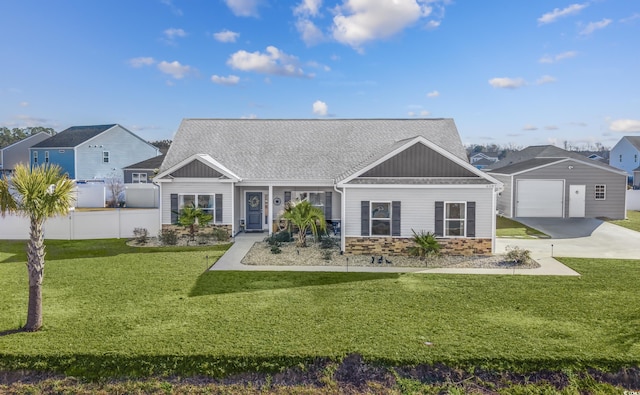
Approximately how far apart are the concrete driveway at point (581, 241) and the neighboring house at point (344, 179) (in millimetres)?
2985

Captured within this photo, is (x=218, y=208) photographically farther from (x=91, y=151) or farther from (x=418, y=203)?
(x=91, y=151)

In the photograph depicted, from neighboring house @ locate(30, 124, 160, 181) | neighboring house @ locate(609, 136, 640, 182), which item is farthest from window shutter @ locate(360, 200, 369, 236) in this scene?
neighboring house @ locate(609, 136, 640, 182)

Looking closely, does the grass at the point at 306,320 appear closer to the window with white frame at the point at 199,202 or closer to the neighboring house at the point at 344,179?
the neighboring house at the point at 344,179

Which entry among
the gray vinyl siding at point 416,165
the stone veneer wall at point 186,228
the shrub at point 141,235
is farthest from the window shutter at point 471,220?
the shrub at point 141,235

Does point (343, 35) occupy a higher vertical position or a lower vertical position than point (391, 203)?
higher

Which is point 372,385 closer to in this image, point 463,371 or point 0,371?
point 463,371

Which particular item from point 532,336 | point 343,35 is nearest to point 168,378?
point 532,336

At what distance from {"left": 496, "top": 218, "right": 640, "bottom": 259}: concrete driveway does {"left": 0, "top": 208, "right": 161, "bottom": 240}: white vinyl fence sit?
15.7m

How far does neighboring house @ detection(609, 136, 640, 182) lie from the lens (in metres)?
47.2

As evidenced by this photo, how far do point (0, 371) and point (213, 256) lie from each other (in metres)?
8.47

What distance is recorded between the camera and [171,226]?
18.7m

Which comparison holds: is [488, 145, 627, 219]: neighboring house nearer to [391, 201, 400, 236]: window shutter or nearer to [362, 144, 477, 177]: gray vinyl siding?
[362, 144, 477, 177]: gray vinyl siding

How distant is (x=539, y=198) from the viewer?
25.7 meters

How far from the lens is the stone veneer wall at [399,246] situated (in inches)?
591
